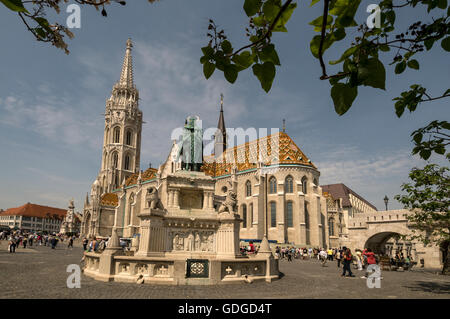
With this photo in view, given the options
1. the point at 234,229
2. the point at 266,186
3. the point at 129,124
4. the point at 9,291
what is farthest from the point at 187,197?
the point at 129,124

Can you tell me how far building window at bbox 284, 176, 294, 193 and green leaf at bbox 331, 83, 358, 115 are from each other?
41.4 m

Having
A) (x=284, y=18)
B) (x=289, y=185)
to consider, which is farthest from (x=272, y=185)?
(x=284, y=18)

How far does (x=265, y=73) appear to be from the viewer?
70.0 inches

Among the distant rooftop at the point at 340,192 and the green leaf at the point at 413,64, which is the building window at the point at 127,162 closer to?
the distant rooftop at the point at 340,192

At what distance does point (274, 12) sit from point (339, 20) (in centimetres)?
39

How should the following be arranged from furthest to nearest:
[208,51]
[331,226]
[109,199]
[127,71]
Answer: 1. [127,71]
2. [109,199]
3. [331,226]
4. [208,51]

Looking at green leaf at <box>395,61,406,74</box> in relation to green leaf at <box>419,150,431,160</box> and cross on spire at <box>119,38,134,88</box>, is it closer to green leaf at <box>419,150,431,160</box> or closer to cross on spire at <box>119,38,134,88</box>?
green leaf at <box>419,150,431,160</box>

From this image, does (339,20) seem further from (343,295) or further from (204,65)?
(343,295)

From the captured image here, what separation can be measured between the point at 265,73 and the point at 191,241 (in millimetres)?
10176

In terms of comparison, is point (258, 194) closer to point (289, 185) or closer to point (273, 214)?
point (273, 214)

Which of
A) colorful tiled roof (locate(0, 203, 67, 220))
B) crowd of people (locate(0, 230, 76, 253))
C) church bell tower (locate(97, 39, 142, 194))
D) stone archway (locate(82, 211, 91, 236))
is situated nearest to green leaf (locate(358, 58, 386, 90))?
crowd of people (locate(0, 230, 76, 253))

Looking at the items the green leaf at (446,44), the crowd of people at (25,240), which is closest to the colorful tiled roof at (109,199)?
the crowd of people at (25,240)

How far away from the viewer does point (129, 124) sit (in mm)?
67938

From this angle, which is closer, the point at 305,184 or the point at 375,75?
the point at 375,75
